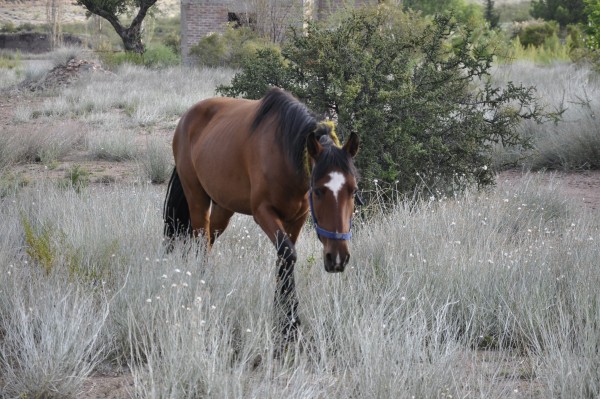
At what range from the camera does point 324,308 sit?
5.37 m

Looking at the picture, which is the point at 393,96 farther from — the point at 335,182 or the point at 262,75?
the point at 335,182

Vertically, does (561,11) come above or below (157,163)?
above

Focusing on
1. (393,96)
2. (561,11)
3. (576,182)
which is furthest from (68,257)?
(561,11)

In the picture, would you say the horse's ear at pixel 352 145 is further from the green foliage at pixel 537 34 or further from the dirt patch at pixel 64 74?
the green foliage at pixel 537 34

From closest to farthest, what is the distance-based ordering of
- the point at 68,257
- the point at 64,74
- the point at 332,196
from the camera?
the point at 332,196 < the point at 68,257 < the point at 64,74

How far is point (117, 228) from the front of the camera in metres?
6.84

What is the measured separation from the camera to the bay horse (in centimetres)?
490

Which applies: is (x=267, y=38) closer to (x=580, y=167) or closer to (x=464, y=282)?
(x=580, y=167)

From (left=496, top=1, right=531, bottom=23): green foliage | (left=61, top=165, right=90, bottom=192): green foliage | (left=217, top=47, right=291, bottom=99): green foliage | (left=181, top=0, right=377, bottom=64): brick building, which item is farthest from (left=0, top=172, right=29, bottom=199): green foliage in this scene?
(left=496, top=1, right=531, bottom=23): green foliage

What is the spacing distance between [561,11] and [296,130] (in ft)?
148

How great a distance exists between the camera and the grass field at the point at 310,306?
4312 millimetres

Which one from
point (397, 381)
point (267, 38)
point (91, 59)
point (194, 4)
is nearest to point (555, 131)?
point (397, 381)

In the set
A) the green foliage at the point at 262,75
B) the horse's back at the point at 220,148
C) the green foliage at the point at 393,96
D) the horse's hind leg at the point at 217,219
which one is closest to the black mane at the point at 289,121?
the horse's back at the point at 220,148

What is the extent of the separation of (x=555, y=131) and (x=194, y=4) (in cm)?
2173
